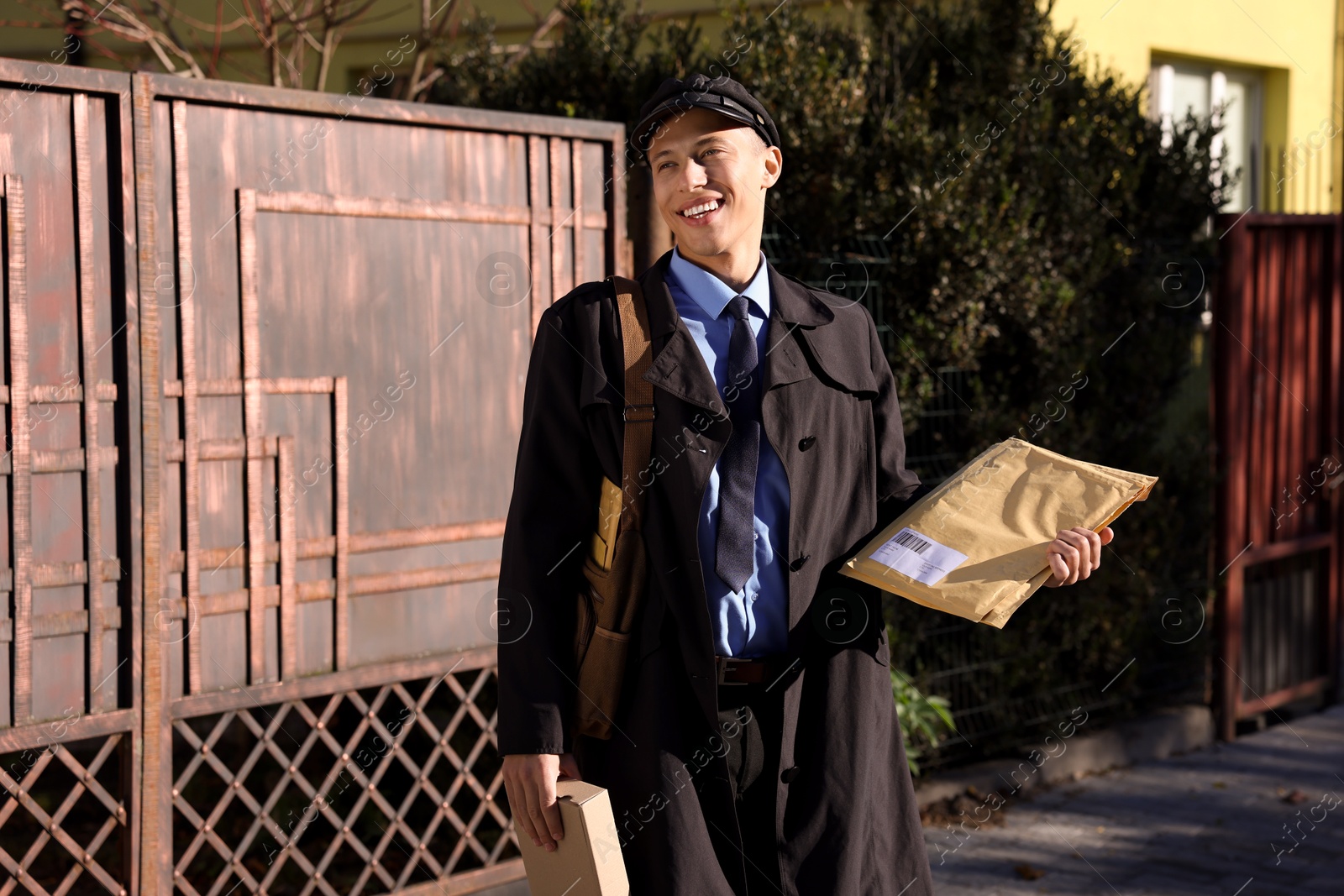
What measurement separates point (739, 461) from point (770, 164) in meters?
0.64

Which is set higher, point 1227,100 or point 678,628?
point 1227,100

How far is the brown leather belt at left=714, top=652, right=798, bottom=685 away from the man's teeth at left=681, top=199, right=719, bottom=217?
85 centimetres

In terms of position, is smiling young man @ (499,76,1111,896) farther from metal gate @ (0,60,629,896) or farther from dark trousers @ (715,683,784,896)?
metal gate @ (0,60,629,896)

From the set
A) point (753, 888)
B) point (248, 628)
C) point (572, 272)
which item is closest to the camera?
point (753, 888)

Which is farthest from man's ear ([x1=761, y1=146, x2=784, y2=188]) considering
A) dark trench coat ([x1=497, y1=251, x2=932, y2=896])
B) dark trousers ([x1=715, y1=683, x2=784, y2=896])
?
dark trousers ([x1=715, y1=683, x2=784, y2=896])

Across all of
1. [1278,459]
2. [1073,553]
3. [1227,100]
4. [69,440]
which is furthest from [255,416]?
[1227,100]

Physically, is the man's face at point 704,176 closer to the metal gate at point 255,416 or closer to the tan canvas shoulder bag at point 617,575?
the tan canvas shoulder bag at point 617,575

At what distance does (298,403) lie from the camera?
14.2ft

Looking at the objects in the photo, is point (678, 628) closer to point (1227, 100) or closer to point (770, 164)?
point (770, 164)

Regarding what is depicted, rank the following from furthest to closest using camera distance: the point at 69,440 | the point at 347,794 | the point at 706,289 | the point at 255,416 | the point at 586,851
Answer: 1. the point at 347,794
2. the point at 255,416
3. the point at 69,440
4. the point at 706,289
5. the point at 586,851

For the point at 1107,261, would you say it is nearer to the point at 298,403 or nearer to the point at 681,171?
the point at 298,403

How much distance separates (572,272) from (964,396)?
2.04 meters

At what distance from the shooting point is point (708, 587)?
269 centimetres

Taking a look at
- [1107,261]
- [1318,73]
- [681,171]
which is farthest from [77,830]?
[1318,73]
